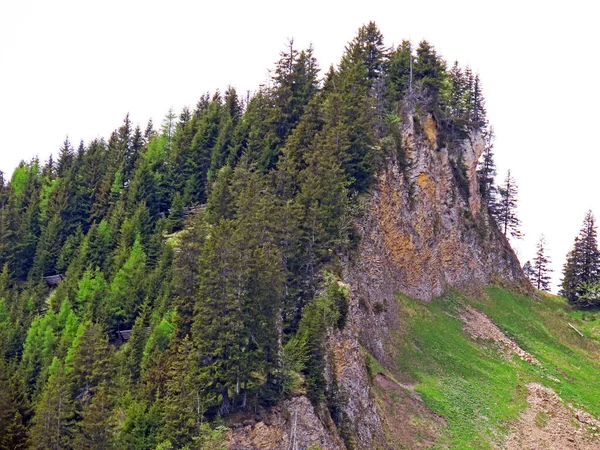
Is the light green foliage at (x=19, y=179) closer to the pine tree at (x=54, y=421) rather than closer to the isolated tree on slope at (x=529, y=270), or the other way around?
the pine tree at (x=54, y=421)

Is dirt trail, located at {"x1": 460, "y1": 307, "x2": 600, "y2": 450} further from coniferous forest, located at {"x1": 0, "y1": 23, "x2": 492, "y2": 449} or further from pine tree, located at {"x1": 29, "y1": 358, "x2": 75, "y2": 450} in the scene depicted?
pine tree, located at {"x1": 29, "y1": 358, "x2": 75, "y2": 450}

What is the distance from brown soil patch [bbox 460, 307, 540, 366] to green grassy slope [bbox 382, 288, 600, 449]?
0.70 metres

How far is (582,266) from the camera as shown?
8938 cm

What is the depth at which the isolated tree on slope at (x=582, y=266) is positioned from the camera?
87.6m

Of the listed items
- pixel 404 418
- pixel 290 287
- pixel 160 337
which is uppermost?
pixel 290 287

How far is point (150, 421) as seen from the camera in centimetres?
4881

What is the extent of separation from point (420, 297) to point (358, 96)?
61.6 feet

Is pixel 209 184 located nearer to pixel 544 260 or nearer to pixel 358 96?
pixel 358 96

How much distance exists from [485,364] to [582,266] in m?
31.0

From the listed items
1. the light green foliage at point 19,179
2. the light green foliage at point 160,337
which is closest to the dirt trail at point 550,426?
Answer: the light green foliage at point 160,337

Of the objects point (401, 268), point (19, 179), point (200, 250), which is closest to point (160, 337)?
point (200, 250)

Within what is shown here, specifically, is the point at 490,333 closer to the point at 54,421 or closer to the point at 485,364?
the point at 485,364

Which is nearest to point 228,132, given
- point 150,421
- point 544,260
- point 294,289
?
point 294,289

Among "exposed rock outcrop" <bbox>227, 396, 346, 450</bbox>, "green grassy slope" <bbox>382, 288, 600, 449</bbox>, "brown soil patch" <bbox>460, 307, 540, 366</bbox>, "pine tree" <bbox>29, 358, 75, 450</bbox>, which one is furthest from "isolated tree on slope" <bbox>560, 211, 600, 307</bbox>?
"pine tree" <bbox>29, 358, 75, 450</bbox>
